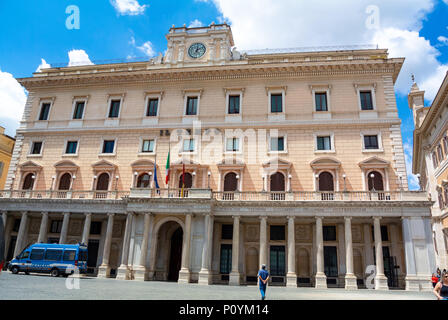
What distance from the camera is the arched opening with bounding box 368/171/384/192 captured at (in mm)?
27056

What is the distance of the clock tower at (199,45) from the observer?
108ft

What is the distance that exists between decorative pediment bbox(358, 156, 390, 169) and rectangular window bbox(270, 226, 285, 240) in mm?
8207

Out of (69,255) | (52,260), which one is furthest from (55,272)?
(69,255)

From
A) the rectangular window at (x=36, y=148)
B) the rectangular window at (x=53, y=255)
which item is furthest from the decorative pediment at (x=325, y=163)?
the rectangular window at (x=36, y=148)

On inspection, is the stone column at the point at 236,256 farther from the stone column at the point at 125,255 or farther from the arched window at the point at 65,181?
the arched window at the point at 65,181

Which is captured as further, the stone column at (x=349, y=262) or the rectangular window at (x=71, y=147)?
the rectangular window at (x=71, y=147)

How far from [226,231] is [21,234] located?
1696 cm

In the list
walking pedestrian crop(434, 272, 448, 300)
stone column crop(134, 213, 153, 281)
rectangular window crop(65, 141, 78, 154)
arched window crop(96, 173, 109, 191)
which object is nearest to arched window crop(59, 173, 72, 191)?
rectangular window crop(65, 141, 78, 154)

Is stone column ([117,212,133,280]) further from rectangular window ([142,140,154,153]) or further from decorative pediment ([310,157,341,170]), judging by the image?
decorative pediment ([310,157,341,170])

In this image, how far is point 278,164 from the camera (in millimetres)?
28484

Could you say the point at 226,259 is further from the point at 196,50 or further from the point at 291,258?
the point at 196,50

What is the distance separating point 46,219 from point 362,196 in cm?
2549

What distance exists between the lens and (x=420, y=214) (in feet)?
77.6

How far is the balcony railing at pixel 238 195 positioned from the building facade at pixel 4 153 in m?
11.8
